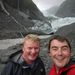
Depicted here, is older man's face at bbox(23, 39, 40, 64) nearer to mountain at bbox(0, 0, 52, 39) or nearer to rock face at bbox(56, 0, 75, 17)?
mountain at bbox(0, 0, 52, 39)

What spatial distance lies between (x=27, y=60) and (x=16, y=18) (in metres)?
22.4

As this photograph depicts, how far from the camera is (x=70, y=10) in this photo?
194 feet

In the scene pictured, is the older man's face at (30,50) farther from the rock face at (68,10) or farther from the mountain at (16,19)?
the rock face at (68,10)

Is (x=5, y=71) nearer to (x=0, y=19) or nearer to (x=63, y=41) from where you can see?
(x=63, y=41)

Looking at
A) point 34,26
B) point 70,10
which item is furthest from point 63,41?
point 70,10

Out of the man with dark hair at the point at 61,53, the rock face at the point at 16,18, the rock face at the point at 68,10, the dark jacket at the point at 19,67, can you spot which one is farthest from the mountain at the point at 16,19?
the rock face at the point at 68,10

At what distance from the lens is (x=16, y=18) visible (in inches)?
1029

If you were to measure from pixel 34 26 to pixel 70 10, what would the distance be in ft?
111

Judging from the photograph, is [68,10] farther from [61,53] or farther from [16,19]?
[61,53]

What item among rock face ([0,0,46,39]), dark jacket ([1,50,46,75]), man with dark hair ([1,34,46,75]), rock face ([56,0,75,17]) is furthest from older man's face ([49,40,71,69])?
rock face ([56,0,75,17])

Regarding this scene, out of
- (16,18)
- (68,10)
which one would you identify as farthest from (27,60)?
(68,10)

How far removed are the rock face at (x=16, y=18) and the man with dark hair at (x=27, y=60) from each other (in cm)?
1504

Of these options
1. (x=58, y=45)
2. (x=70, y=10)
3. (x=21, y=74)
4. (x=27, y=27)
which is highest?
(x=70, y=10)

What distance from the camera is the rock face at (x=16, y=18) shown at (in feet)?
67.9
